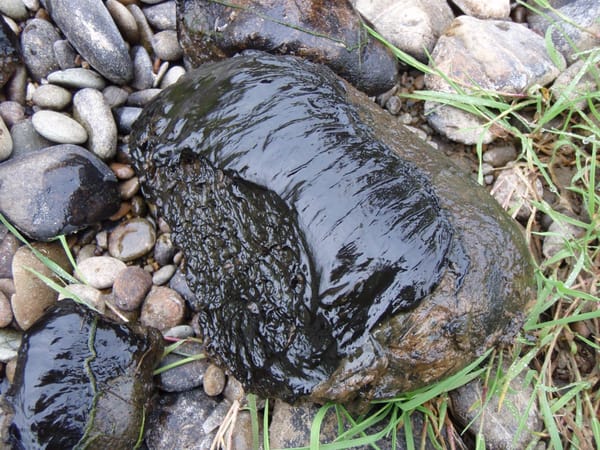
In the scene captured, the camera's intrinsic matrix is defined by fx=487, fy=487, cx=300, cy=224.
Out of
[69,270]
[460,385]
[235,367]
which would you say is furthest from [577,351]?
[69,270]

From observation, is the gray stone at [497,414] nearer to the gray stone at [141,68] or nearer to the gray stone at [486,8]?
the gray stone at [486,8]

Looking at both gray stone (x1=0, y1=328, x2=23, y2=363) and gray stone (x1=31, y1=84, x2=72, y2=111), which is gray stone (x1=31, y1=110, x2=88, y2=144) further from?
gray stone (x1=0, y1=328, x2=23, y2=363)

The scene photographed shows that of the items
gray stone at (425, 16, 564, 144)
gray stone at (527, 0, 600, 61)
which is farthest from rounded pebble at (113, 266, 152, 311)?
gray stone at (527, 0, 600, 61)

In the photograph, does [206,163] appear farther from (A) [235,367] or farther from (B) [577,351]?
(B) [577,351]

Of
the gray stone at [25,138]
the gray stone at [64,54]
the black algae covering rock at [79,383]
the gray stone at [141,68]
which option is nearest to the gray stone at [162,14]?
the gray stone at [141,68]

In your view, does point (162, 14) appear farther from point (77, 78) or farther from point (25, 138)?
point (25, 138)
